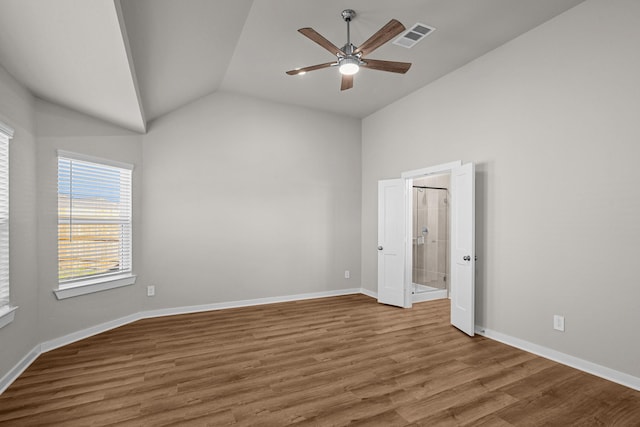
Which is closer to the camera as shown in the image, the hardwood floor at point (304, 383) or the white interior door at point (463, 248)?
the hardwood floor at point (304, 383)

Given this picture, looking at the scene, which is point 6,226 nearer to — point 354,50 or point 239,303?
point 239,303

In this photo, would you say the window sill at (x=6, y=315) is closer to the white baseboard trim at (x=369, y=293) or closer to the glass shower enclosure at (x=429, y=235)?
the white baseboard trim at (x=369, y=293)

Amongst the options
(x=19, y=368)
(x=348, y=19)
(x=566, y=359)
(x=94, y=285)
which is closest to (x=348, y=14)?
(x=348, y=19)

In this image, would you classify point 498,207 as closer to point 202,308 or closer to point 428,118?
point 428,118

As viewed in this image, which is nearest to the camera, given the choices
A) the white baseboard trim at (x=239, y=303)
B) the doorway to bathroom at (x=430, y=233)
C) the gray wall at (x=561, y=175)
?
the gray wall at (x=561, y=175)

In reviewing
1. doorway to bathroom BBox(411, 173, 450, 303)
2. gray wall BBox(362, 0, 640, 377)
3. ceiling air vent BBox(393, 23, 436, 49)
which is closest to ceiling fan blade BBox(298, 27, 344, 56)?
ceiling air vent BBox(393, 23, 436, 49)

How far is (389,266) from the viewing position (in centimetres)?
516

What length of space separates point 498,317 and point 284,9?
12.8 ft

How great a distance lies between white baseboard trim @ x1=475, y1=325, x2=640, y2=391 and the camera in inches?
103

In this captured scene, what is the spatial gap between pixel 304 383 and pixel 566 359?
2.44m

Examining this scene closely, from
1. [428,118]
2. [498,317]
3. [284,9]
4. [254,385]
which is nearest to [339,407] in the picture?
[254,385]

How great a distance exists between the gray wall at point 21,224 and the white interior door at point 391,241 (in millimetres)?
4328

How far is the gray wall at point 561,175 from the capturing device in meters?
2.68

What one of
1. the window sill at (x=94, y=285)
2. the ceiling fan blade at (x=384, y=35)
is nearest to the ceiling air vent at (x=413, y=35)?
the ceiling fan blade at (x=384, y=35)
